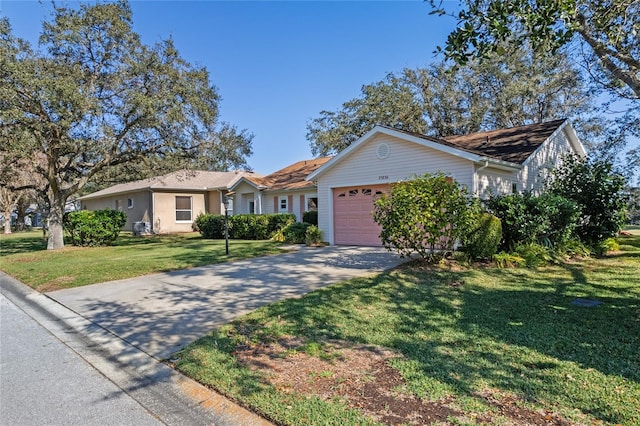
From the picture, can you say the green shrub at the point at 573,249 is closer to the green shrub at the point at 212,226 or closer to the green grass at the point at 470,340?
the green grass at the point at 470,340

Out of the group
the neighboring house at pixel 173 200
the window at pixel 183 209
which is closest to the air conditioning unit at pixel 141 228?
the neighboring house at pixel 173 200

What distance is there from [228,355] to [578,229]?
1204 centimetres

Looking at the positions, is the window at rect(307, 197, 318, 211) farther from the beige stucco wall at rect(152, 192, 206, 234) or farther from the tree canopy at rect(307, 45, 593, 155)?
the beige stucco wall at rect(152, 192, 206, 234)

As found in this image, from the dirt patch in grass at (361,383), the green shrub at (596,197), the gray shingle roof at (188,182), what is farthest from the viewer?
the gray shingle roof at (188,182)

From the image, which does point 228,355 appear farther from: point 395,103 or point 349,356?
point 395,103

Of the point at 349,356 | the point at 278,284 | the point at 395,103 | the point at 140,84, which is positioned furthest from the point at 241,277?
the point at 395,103

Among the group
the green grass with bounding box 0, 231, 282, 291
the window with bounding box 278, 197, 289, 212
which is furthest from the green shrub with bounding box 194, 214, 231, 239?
the green grass with bounding box 0, 231, 282, 291

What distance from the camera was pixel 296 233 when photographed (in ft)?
51.4

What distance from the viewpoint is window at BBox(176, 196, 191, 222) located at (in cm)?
2555

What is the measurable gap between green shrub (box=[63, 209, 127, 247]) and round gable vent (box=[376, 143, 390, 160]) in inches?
498

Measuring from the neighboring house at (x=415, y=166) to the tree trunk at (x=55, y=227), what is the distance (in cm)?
1138

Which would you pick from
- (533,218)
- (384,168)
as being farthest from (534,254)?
(384,168)

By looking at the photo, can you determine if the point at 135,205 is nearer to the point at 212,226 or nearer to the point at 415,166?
the point at 212,226

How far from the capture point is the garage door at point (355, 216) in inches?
527
